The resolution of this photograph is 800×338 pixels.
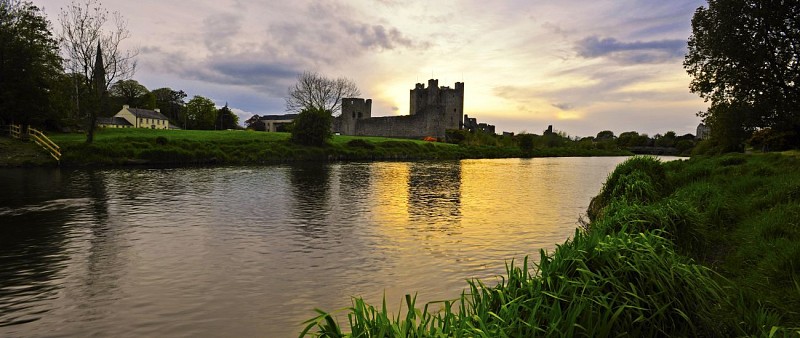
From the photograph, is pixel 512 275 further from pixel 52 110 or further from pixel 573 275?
pixel 52 110

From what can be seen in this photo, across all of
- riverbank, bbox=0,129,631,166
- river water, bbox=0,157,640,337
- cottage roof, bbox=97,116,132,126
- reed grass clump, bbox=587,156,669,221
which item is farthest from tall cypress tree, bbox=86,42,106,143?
cottage roof, bbox=97,116,132,126

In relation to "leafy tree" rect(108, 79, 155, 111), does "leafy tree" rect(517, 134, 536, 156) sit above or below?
below

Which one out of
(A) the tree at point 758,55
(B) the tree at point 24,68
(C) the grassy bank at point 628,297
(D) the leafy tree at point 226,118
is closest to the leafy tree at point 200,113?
(D) the leafy tree at point 226,118

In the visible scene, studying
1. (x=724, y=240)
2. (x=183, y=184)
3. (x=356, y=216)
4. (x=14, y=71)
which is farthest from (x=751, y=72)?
(x=14, y=71)

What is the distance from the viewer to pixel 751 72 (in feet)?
68.5

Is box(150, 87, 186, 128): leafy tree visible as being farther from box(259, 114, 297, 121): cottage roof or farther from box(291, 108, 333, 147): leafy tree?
box(291, 108, 333, 147): leafy tree

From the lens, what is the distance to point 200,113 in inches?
4567

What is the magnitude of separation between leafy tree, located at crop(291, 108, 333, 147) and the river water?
109ft

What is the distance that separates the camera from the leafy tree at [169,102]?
128625mm

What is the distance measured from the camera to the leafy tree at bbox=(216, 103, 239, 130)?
122 m

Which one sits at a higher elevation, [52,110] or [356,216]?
[52,110]

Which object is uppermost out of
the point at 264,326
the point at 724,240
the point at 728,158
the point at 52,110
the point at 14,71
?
the point at 14,71

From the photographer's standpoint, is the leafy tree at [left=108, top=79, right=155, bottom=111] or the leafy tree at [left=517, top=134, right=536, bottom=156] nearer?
the leafy tree at [left=517, top=134, right=536, bottom=156]

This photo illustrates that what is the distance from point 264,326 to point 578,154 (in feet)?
325
